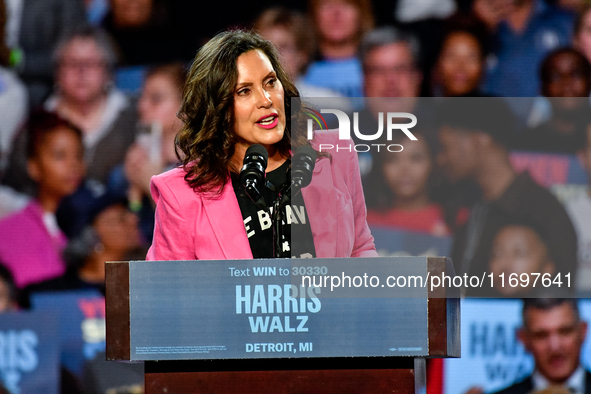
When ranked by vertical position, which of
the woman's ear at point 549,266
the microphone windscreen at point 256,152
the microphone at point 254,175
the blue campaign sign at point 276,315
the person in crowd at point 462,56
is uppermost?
the person in crowd at point 462,56

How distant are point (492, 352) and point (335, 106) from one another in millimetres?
1572

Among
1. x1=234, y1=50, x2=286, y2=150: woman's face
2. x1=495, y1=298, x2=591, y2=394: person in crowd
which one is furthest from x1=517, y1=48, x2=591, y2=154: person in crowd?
x1=234, y1=50, x2=286, y2=150: woman's face

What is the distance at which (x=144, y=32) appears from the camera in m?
4.00

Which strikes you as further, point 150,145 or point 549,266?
point 150,145

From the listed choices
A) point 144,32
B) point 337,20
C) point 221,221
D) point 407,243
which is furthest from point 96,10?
point 221,221

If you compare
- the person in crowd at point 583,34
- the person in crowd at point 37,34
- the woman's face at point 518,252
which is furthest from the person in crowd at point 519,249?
the person in crowd at point 37,34

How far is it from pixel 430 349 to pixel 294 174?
0.51 m

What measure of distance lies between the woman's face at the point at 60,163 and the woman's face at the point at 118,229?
0.26 meters

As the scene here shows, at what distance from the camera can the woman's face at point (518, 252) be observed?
363 cm

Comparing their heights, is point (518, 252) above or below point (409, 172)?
below

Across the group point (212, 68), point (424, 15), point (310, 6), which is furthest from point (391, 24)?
point (212, 68)

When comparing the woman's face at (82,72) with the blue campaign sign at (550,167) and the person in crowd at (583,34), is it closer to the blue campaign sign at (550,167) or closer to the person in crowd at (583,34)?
the blue campaign sign at (550,167)

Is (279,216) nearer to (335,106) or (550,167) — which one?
(335,106)

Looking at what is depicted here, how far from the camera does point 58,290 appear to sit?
395 cm
